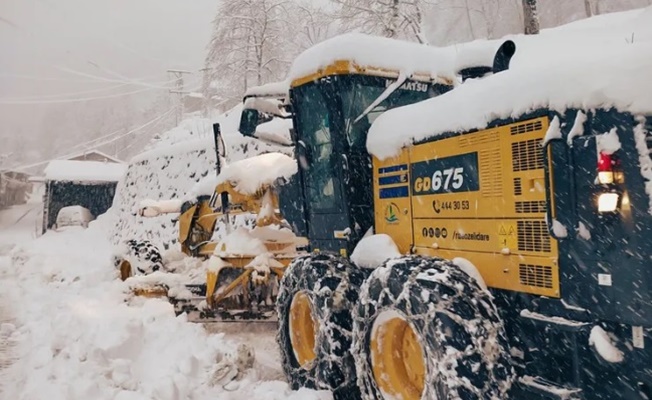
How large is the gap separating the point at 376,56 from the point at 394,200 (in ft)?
4.75

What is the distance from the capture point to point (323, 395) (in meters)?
4.56

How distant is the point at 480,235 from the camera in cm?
372

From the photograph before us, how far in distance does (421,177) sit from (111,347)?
3.47m

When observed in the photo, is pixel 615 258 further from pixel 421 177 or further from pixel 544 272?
pixel 421 177

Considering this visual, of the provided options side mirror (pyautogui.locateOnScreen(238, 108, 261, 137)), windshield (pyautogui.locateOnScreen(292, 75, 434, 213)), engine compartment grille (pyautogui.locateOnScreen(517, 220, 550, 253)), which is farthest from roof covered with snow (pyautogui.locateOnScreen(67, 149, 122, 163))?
engine compartment grille (pyautogui.locateOnScreen(517, 220, 550, 253))

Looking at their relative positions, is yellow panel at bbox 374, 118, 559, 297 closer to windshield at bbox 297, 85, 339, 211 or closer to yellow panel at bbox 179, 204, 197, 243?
windshield at bbox 297, 85, 339, 211

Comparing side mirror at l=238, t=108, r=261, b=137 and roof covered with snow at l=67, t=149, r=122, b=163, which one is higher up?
roof covered with snow at l=67, t=149, r=122, b=163

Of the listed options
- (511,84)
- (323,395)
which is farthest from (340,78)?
(323,395)

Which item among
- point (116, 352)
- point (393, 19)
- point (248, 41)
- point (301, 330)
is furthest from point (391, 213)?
point (248, 41)

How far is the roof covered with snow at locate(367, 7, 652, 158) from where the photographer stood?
2.75m

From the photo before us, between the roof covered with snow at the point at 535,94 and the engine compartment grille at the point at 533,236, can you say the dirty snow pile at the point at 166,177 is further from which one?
the engine compartment grille at the point at 533,236

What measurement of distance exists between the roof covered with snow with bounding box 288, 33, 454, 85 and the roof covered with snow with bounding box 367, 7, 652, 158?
25.1 inches

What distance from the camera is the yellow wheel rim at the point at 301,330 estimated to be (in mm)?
5227

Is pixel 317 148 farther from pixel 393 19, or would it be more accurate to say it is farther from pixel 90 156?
pixel 90 156
